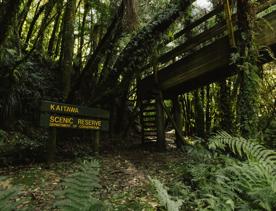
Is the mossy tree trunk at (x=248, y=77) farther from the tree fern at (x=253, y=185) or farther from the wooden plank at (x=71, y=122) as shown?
the wooden plank at (x=71, y=122)

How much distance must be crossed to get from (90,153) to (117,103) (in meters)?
4.87

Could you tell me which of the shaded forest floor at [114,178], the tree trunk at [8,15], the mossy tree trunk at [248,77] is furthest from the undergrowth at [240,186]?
the tree trunk at [8,15]

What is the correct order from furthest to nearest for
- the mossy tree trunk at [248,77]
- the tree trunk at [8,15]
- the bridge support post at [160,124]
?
the bridge support post at [160,124] < the mossy tree trunk at [248,77] < the tree trunk at [8,15]

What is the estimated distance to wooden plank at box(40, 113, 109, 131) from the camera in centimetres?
607

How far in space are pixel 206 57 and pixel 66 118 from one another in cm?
391

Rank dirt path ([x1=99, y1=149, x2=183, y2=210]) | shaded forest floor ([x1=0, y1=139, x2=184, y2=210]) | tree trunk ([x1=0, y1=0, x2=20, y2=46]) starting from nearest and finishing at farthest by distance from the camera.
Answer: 1. shaded forest floor ([x1=0, y1=139, x2=184, y2=210])
2. dirt path ([x1=99, y1=149, x2=183, y2=210])
3. tree trunk ([x1=0, y1=0, x2=20, y2=46])

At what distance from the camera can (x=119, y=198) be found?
4.09m

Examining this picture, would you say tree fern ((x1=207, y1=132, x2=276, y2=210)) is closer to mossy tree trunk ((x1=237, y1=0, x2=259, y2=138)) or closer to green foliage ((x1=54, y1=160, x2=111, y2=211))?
mossy tree trunk ((x1=237, y1=0, x2=259, y2=138))

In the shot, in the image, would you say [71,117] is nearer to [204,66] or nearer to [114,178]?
[114,178]

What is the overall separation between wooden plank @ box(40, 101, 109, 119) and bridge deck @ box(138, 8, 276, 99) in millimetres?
2411

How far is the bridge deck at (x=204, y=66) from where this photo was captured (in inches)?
225

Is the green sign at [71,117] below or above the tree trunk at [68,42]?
below

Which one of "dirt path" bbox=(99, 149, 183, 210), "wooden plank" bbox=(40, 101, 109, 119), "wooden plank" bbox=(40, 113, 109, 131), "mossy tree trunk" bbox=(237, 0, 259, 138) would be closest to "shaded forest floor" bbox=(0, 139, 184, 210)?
"dirt path" bbox=(99, 149, 183, 210)

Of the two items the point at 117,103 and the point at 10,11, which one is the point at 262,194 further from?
the point at 117,103
